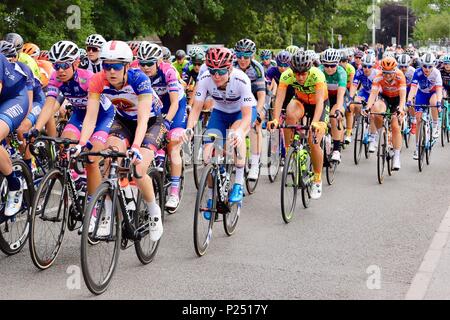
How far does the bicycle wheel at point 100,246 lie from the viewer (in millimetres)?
5719

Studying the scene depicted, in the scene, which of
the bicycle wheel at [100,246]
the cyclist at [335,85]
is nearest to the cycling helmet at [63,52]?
the bicycle wheel at [100,246]

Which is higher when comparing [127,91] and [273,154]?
[127,91]

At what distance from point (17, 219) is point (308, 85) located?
420 centimetres

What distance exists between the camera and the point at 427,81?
14484mm

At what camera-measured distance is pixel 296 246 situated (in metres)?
7.73

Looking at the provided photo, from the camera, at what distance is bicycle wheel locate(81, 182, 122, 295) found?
5719mm

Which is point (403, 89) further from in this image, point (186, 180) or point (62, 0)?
point (62, 0)

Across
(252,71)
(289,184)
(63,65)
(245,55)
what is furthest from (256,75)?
(63,65)

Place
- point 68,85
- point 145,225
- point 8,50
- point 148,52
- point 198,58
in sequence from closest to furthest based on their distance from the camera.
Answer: point 145,225 < point 68,85 < point 148,52 < point 8,50 < point 198,58

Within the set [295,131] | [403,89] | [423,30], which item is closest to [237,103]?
[295,131]

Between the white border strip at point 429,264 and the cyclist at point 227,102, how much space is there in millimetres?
1909

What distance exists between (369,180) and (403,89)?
150 cm

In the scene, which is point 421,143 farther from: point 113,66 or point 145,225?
point 113,66

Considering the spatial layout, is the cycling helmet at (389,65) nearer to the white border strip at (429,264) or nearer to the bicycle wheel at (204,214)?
the white border strip at (429,264)
